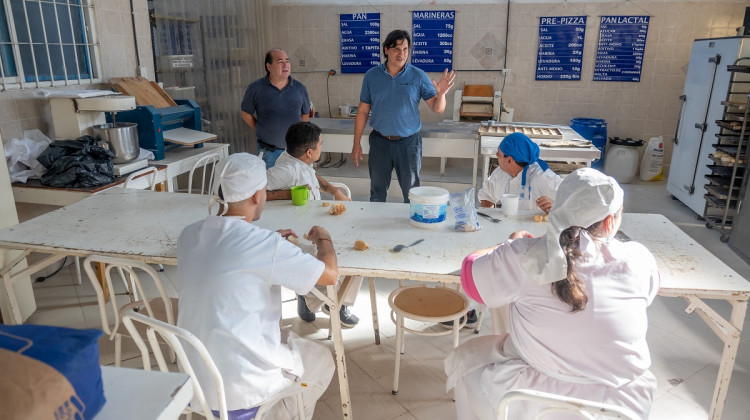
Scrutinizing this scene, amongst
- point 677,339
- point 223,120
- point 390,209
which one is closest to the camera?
point 390,209

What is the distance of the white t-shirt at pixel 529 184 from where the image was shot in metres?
2.67

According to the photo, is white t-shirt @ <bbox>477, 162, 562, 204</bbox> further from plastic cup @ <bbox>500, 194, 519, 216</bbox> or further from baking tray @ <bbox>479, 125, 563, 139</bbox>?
baking tray @ <bbox>479, 125, 563, 139</bbox>

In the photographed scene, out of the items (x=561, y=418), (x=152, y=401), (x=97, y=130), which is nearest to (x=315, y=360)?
(x=561, y=418)

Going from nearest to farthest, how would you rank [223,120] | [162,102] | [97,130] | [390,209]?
1. [390,209]
2. [97,130]
3. [162,102]
4. [223,120]

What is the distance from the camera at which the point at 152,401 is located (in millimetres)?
819

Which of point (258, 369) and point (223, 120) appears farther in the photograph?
point (223, 120)

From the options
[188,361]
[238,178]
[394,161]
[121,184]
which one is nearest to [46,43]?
[121,184]

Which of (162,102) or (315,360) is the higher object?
(162,102)

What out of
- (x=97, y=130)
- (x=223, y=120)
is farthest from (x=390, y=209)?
(x=223, y=120)

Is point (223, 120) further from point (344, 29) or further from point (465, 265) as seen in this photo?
point (465, 265)

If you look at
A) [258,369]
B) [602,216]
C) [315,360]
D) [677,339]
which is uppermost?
[602,216]

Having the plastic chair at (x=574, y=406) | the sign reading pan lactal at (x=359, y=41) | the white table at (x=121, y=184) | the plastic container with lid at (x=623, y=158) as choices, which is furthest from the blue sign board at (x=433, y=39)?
the plastic chair at (x=574, y=406)

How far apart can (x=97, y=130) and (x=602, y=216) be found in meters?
3.25

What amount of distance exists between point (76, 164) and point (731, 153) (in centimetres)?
519
